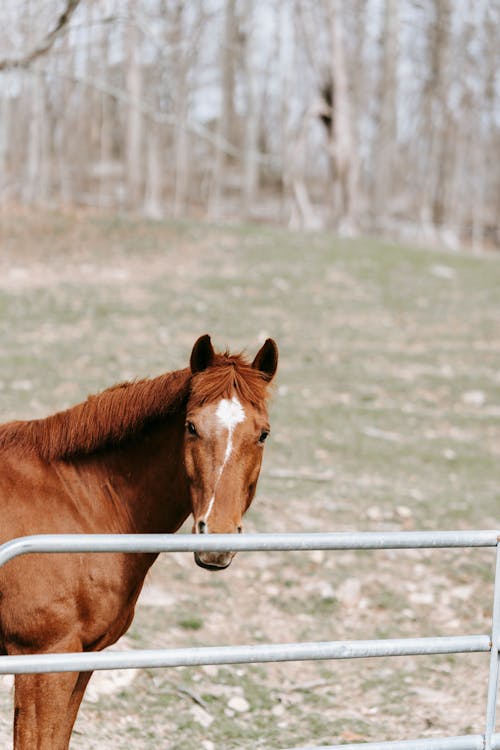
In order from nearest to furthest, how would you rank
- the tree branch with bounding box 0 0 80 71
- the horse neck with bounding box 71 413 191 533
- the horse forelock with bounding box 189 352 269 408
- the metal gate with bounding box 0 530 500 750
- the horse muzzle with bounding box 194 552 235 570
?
the metal gate with bounding box 0 530 500 750 < the horse muzzle with bounding box 194 552 235 570 < the horse forelock with bounding box 189 352 269 408 < the horse neck with bounding box 71 413 191 533 < the tree branch with bounding box 0 0 80 71

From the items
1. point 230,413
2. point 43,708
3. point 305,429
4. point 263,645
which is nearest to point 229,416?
point 230,413

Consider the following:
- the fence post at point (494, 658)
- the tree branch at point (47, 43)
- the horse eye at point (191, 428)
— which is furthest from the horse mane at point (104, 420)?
the tree branch at point (47, 43)

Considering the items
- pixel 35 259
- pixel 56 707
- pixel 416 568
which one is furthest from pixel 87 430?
pixel 35 259

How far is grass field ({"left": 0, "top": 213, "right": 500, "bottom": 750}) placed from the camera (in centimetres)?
459

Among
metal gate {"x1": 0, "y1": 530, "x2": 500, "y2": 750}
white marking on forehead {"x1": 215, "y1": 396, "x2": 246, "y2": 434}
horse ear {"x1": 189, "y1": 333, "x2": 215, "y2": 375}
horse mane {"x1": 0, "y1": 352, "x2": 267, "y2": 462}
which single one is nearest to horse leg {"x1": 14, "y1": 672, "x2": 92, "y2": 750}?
metal gate {"x1": 0, "y1": 530, "x2": 500, "y2": 750}

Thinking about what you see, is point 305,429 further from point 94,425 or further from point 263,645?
point 263,645

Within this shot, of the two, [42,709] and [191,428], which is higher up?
[191,428]

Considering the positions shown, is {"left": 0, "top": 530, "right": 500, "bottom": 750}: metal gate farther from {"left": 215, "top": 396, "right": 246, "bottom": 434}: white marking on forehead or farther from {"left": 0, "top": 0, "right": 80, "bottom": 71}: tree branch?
{"left": 0, "top": 0, "right": 80, "bottom": 71}: tree branch

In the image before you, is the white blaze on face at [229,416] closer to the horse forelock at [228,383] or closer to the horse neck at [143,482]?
the horse forelock at [228,383]

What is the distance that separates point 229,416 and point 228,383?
0.42 ft

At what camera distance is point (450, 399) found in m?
10.8

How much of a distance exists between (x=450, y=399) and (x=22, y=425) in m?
8.29

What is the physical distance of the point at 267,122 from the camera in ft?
118

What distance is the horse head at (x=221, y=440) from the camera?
8.71ft
